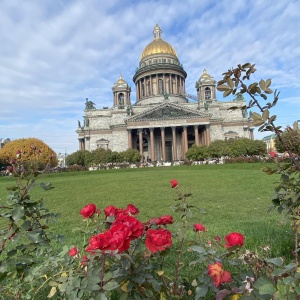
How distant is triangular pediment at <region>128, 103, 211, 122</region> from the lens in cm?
5631

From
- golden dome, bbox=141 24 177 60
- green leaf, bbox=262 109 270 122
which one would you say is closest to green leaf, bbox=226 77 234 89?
green leaf, bbox=262 109 270 122

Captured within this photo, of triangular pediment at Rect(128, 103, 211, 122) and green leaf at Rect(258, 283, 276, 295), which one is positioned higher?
triangular pediment at Rect(128, 103, 211, 122)

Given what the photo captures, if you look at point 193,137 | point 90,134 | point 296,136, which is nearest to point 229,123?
point 193,137

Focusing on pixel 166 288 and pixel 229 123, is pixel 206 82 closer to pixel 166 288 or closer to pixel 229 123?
pixel 229 123

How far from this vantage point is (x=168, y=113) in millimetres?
56812

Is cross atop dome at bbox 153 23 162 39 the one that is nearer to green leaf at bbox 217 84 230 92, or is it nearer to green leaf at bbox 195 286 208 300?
green leaf at bbox 217 84 230 92

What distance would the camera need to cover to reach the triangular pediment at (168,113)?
56.3 m

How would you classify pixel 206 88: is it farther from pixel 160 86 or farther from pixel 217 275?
pixel 217 275

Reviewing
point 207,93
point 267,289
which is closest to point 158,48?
point 207,93

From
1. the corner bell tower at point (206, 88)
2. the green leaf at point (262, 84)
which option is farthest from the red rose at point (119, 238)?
the corner bell tower at point (206, 88)

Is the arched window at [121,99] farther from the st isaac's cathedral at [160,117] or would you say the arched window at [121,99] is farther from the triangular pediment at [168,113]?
the triangular pediment at [168,113]

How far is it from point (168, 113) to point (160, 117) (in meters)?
1.86

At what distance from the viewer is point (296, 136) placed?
8.01ft

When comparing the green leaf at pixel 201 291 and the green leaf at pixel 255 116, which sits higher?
the green leaf at pixel 255 116
